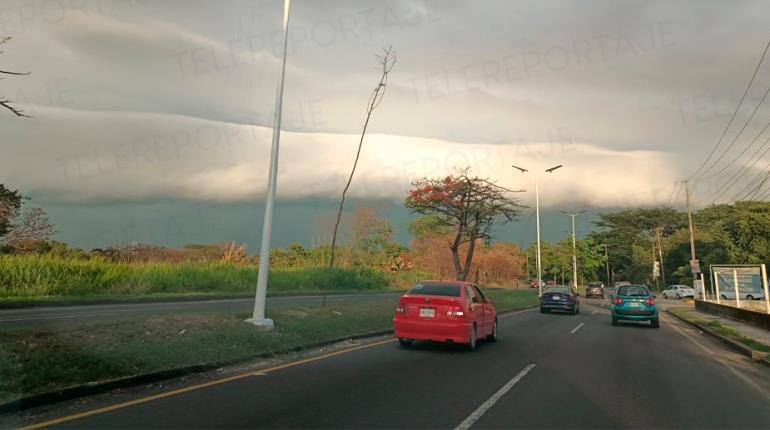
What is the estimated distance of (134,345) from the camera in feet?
30.4

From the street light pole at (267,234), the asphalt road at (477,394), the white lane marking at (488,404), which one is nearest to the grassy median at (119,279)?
the street light pole at (267,234)

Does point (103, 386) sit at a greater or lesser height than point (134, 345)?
lesser

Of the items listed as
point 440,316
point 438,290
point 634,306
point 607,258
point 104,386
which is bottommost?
point 104,386

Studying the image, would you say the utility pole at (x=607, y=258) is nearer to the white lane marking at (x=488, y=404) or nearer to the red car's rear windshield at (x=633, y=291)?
the red car's rear windshield at (x=633, y=291)

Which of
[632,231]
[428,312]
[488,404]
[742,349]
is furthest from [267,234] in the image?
[632,231]

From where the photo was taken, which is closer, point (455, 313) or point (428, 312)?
point (455, 313)

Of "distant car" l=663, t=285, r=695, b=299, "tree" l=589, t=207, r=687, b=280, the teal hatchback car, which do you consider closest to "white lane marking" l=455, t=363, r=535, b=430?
the teal hatchback car

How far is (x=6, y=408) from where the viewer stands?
6.09 m

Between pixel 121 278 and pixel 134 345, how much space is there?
1974cm

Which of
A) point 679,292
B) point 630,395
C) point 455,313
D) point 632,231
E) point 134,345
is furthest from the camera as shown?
point 632,231

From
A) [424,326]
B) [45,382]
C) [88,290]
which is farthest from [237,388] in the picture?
[88,290]

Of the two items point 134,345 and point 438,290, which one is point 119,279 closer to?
point 134,345

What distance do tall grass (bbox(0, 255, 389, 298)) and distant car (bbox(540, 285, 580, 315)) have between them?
34.6 ft

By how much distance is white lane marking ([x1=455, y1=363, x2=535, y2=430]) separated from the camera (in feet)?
19.9
